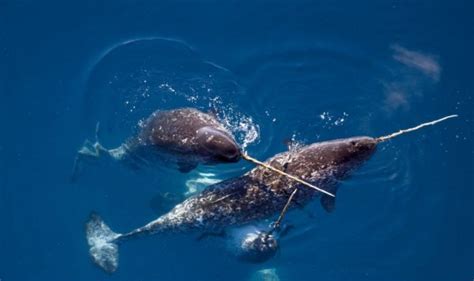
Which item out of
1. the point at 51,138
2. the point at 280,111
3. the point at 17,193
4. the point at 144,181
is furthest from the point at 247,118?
the point at 17,193

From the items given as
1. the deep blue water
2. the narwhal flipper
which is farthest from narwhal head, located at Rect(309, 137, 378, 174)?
the narwhal flipper

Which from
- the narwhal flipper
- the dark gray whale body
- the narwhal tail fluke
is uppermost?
the narwhal flipper

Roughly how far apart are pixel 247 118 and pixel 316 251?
3.30 meters

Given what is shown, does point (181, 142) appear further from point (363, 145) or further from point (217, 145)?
point (363, 145)

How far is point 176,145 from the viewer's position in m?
10.6

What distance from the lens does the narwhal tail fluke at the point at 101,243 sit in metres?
12.0

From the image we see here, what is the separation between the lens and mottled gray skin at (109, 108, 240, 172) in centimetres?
948

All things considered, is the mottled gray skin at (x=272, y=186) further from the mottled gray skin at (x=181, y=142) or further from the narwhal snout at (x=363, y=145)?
the mottled gray skin at (x=181, y=142)

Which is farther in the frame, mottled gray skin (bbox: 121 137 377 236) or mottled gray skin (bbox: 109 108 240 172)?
mottled gray skin (bbox: 121 137 377 236)

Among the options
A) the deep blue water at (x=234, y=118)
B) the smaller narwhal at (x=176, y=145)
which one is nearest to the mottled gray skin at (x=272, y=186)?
the smaller narwhal at (x=176, y=145)

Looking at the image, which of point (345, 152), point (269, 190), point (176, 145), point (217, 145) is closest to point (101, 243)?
point (176, 145)

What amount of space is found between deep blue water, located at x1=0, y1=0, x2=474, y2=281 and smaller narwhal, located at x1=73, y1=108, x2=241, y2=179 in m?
0.34

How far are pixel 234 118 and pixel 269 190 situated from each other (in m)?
2.21

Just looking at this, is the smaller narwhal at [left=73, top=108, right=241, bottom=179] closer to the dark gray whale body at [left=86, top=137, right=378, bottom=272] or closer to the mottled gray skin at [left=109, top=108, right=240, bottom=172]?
the mottled gray skin at [left=109, top=108, right=240, bottom=172]
